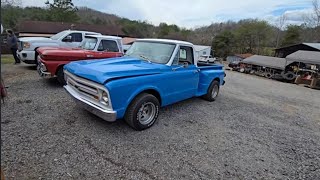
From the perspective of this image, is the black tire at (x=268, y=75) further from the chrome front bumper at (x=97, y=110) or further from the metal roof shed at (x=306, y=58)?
the chrome front bumper at (x=97, y=110)

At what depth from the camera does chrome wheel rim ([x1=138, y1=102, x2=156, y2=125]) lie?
4404 millimetres

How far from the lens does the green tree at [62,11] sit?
40500 millimetres

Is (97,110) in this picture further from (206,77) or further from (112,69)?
(206,77)

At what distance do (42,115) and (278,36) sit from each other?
53385 millimetres

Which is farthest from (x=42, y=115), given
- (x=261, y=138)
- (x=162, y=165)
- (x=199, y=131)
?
(x=261, y=138)

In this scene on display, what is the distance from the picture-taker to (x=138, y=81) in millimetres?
4102

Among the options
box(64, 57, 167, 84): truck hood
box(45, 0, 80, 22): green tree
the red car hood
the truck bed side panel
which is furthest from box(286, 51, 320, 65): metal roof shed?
box(45, 0, 80, 22): green tree

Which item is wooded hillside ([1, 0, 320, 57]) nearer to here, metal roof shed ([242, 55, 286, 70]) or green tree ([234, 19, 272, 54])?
green tree ([234, 19, 272, 54])

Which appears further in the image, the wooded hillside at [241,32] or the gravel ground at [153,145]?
the wooded hillside at [241,32]

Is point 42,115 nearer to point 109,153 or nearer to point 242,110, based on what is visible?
point 109,153

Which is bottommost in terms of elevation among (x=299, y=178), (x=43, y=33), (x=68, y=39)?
(x=299, y=178)

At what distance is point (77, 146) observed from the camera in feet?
12.0

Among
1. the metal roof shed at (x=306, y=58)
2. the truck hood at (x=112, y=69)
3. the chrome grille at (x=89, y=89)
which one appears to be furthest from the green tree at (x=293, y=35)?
the chrome grille at (x=89, y=89)

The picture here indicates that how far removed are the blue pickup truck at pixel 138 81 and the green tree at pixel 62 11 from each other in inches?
1650
